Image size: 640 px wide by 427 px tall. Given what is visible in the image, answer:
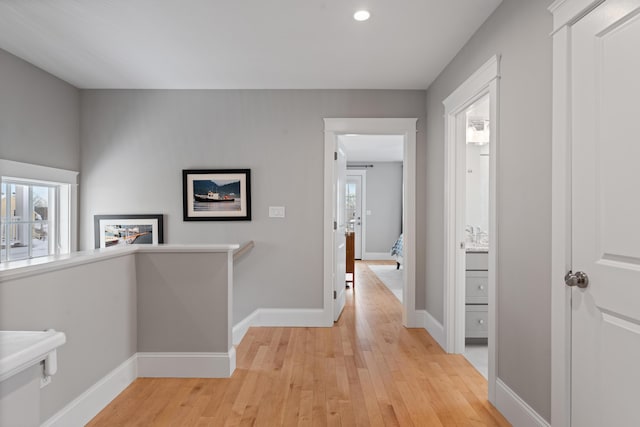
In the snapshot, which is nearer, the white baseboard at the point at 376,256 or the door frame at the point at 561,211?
the door frame at the point at 561,211

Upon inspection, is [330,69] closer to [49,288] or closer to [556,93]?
[556,93]

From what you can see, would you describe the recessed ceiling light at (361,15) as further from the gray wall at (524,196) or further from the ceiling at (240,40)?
the gray wall at (524,196)

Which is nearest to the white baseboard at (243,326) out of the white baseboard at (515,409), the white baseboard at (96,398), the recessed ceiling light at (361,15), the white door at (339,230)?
the white door at (339,230)

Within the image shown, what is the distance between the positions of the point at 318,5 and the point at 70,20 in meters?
1.68

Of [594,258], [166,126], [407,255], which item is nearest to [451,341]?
[407,255]

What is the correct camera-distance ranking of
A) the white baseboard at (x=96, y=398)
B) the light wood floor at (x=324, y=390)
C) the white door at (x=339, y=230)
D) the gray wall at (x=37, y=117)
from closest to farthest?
the white baseboard at (x=96, y=398)
the light wood floor at (x=324, y=390)
the gray wall at (x=37, y=117)
the white door at (x=339, y=230)

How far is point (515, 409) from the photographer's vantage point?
2.06m

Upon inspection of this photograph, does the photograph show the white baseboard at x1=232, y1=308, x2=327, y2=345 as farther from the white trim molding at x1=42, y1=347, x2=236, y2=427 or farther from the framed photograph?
the framed photograph

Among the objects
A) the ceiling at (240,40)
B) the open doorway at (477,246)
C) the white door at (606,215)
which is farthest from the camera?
the open doorway at (477,246)

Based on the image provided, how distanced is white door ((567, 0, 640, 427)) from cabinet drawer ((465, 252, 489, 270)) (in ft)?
5.60

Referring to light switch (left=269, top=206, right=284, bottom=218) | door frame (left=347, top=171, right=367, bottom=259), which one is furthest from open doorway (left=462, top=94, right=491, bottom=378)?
door frame (left=347, top=171, right=367, bottom=259)

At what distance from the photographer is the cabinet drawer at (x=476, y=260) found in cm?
332

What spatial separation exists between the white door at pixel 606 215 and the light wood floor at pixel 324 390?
83cm

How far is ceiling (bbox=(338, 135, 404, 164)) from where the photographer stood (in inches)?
260
